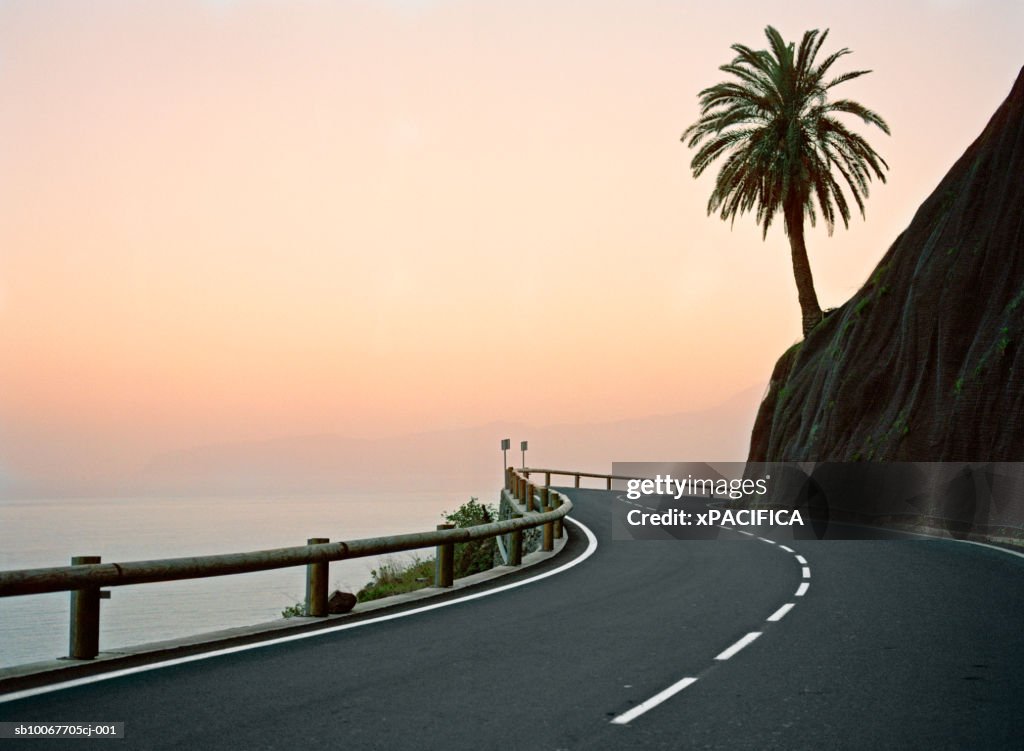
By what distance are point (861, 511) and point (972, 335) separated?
5.91 meters

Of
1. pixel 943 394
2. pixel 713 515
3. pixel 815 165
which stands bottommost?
pixel 713 515

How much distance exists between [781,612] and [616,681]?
4666 millimetres

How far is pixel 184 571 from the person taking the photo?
10.1 meters

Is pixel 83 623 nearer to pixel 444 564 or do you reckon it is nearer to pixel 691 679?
pixel 691 679

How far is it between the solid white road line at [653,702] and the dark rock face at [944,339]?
2015 cm

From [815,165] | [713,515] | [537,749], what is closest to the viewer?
[537,749]

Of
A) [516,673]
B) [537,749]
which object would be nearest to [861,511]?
[516,673]

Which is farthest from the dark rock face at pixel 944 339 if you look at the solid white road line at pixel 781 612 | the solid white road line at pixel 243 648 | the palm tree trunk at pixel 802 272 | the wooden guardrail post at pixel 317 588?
the wooden guardrail post at pixel 317 588

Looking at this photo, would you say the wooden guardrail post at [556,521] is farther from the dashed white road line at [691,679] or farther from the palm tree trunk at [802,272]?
the palm tree trunk at [802,272]

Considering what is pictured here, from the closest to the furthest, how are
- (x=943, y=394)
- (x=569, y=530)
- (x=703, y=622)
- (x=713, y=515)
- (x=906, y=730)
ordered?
(x=906, y=730) < (x=703, y=622) < (x=569, y=530) < (x=943, y=394) < (x=713, y=515)

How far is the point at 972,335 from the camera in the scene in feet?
104

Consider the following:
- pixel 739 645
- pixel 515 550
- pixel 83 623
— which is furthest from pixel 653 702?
pixel 515 550

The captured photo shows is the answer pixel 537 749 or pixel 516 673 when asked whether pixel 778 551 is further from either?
pixel 537 749

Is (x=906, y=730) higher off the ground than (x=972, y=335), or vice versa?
(x=972, y=335)
